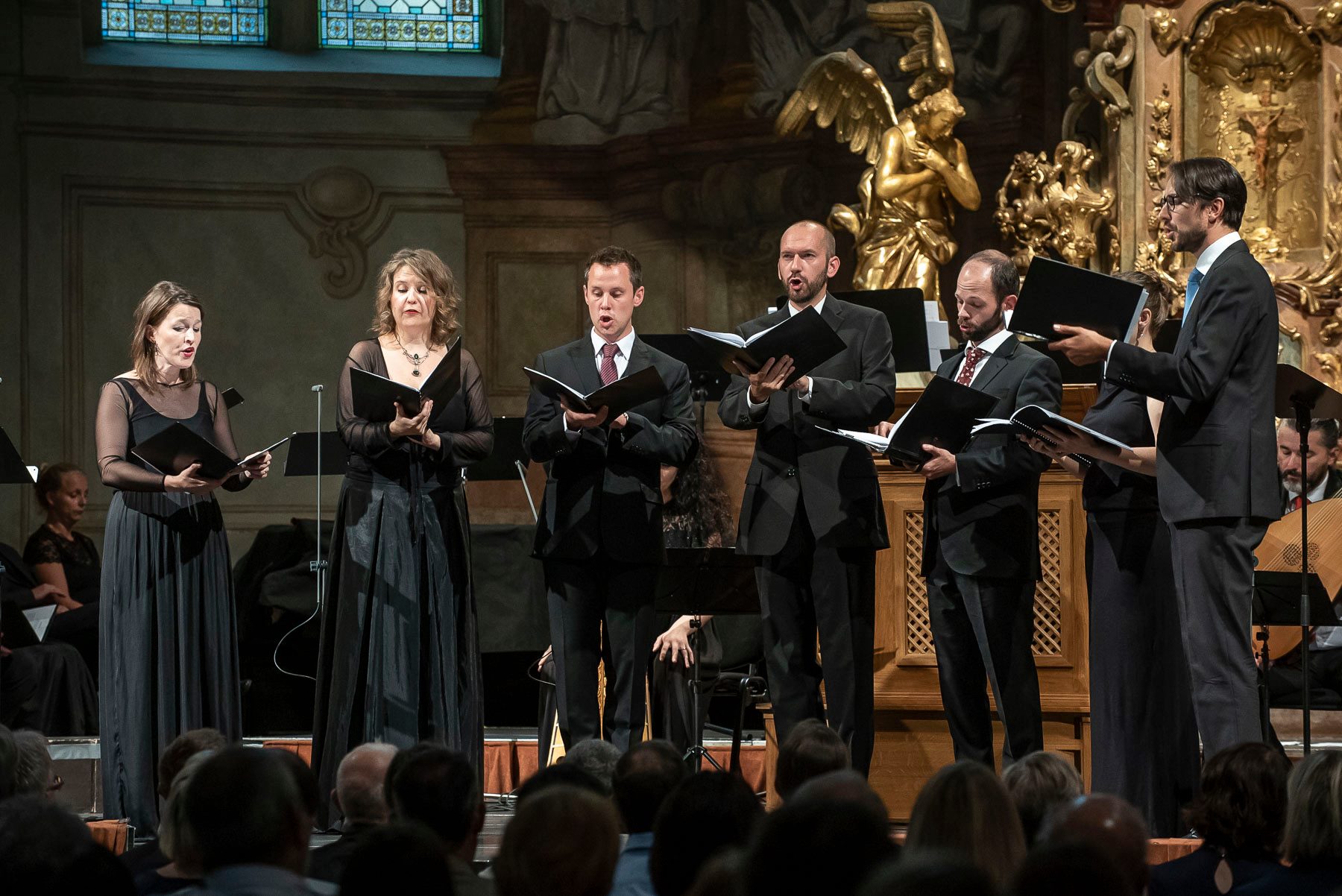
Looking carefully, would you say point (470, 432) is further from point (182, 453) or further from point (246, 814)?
point (246, 814)

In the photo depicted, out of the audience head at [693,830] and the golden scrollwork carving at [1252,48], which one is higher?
the golden scrollwork carving at [1252,48]

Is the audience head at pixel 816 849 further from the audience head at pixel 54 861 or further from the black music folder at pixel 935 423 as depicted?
the black music folder at pixel 935 423

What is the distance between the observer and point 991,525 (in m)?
4.78

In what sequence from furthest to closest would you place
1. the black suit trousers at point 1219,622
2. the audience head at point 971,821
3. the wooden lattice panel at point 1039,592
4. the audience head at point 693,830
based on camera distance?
the wooden lattice panel at point 1039,592 < the black suit trousers at point 1219,622 < the audience head at point 693,830 < the audience head at point 971,821

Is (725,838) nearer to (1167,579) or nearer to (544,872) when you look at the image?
(544,872)

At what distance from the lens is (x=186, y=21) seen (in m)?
11.2

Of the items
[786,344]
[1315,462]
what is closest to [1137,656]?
[786,344]

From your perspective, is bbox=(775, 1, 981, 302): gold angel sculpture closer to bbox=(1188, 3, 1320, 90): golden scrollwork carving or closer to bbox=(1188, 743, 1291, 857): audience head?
bbox=(1188, 3, 1320, 90): golden scrollwork carving

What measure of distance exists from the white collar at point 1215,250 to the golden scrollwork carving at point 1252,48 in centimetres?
436

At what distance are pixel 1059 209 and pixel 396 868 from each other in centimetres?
709

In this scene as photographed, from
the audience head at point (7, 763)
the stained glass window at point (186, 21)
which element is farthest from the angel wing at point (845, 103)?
the audience head at point (7, 763)

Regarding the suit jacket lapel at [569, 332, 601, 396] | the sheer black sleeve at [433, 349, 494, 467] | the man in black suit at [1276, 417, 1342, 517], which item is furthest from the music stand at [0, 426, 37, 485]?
the man in black suit at [1276, 417, 1342, 517]

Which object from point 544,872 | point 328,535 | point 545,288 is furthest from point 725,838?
point 545,288

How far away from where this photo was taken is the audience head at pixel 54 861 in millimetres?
2311
